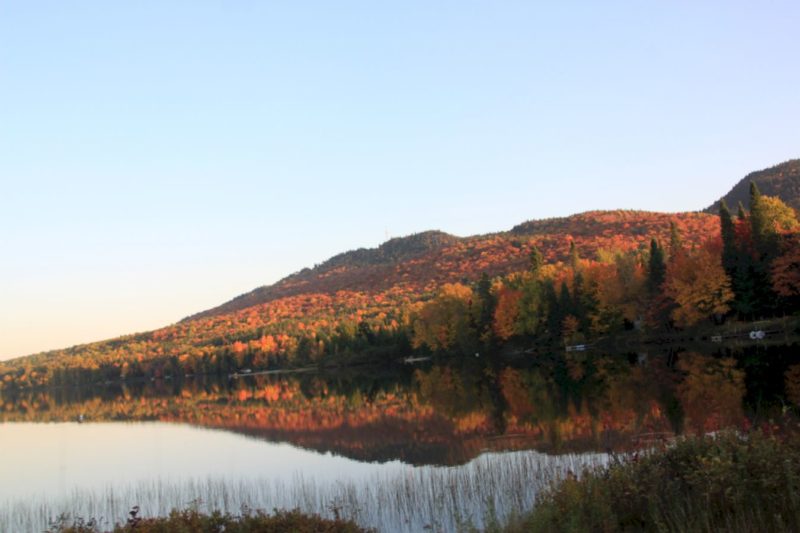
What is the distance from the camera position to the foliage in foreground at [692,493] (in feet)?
40.3

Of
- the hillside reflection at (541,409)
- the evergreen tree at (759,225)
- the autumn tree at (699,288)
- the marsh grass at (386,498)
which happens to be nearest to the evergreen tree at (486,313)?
the autumn tree at (699,288)

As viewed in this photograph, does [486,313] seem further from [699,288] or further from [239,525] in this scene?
[239,525]

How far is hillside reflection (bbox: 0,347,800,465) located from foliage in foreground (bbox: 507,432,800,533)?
16.2 feet

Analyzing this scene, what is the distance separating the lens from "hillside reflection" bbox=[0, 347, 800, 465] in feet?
95.9

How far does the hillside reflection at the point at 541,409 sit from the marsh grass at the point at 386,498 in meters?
2.82

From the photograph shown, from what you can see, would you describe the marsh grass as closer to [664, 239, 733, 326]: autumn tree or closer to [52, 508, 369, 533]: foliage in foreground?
[52, 508, 369, 533]: foliage in foreground

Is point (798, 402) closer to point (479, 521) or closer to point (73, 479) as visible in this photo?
point (479, 521)

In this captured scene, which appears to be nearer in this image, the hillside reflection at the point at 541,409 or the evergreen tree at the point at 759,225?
the hillside reflection at the point at 541,409

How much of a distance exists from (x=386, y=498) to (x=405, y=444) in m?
12.6

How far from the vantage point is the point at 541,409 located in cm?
4109

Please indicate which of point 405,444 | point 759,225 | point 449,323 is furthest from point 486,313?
point 405,444

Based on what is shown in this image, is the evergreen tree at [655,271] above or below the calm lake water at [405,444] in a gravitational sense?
above

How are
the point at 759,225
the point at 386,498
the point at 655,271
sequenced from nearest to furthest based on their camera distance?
1. the point at 386,498
2. the point at 759,225
3. the point at 655,271

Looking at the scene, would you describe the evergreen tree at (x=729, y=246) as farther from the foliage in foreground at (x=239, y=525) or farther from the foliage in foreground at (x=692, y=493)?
the foliage in foreground at (x=239, y=525)
